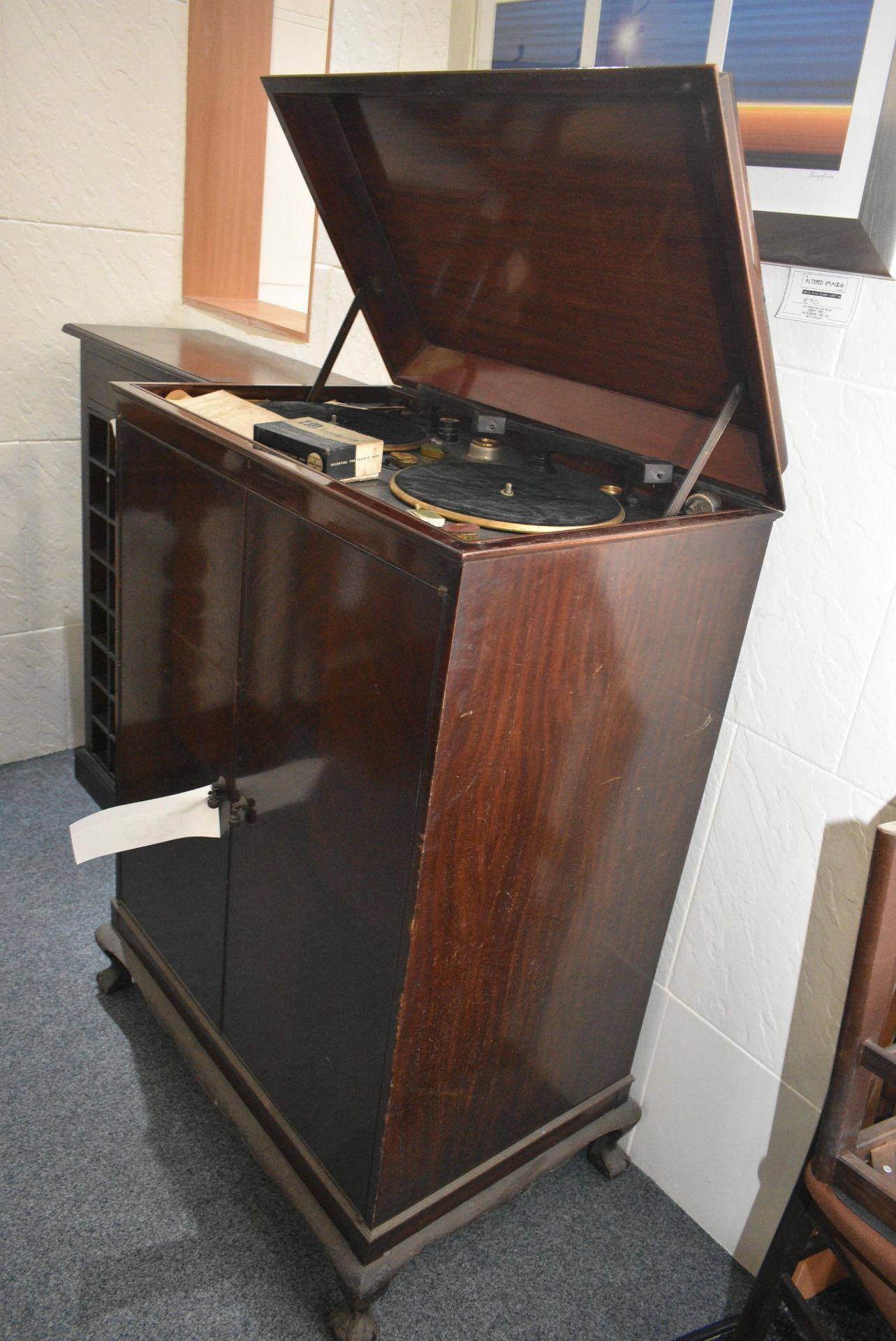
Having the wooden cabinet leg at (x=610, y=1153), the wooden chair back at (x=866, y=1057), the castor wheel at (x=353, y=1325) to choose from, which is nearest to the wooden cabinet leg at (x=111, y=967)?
the castor wheel at (x=353, y=1325)

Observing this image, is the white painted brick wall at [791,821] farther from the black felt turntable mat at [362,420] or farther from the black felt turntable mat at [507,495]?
the black felt turntable mat at [362,420]

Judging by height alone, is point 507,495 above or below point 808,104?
below

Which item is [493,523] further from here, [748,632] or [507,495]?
[748,632]

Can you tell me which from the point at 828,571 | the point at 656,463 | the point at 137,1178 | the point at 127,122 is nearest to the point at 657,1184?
the point at 137,1178

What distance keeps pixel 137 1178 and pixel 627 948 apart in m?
0.82

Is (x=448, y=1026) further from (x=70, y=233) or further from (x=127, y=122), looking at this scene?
(x=127, y=122)

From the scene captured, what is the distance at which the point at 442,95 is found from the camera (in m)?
1.02

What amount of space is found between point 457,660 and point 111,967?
124 cm

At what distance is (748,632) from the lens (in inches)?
51.4

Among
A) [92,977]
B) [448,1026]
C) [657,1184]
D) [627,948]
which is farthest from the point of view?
[92,977]

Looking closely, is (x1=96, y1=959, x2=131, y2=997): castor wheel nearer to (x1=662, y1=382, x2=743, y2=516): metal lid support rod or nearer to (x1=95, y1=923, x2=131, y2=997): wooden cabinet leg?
(x1=95, y1=923, x2=131, y2=997): wooden cabinet leg

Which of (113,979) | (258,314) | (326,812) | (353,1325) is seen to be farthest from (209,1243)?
(258,314)

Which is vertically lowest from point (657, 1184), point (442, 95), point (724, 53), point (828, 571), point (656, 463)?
point (657, 1184)

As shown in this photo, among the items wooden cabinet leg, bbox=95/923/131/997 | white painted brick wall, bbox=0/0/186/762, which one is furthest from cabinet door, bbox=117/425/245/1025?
white painted brick wall, bbox=0/0/186/762
